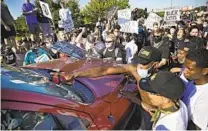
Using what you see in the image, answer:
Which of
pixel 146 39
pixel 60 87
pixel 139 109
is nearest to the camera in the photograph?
pixel 60 87

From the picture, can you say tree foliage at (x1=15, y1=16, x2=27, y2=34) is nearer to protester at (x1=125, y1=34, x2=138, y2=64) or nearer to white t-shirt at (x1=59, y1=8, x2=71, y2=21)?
white t-shirt at (x1=59, y1=8, x2=71, y2=21)

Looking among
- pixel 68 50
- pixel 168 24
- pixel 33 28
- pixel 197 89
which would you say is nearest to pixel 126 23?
pixel 168 24

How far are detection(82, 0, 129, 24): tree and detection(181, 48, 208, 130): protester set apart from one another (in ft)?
14.9

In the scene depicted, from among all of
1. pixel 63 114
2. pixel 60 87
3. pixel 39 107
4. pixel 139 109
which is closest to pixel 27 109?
pixel 39 107

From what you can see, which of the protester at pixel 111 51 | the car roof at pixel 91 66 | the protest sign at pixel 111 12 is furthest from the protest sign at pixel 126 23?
the car roof at pixel 91 66

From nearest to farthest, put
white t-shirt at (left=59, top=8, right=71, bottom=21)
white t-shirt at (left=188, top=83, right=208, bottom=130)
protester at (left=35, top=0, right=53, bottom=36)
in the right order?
white t-shirt at (left=188, top=83, right=208, bottom=130), protester at (left=35, top=0, right=53, bottom=36), white t-shirt at (left=59, top=8, right=71, bottom=21)

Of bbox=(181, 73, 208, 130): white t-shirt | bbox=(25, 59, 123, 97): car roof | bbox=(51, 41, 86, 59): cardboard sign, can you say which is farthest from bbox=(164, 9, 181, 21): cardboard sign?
bbox=(181, 73, 208, 130): white t-shirt

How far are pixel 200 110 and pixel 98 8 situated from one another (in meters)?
5.55

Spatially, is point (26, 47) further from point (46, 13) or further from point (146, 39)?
point (146, 39)

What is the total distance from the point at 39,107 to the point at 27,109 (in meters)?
0.08

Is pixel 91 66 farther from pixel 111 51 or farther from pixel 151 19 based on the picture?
pixel 151 19

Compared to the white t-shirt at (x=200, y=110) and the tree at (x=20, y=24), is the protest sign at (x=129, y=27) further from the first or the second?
the white t-shirt at (x=200, y=110)

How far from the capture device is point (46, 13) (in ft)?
18.3

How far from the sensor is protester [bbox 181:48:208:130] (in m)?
2.31
